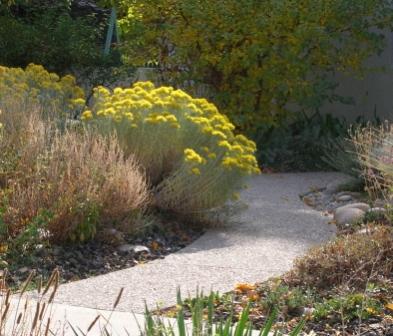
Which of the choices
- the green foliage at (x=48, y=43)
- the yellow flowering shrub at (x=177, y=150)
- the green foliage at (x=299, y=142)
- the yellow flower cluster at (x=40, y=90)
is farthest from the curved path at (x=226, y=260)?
the green foliage at (x=48, y=43)

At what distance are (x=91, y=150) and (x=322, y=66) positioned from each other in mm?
6665

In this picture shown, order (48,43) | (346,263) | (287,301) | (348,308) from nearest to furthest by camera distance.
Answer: (348,308) → (287,301) → (346,263) → (48,43)

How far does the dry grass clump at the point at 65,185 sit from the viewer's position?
769 centimetres

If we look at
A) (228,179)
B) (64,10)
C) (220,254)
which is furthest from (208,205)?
(64,10)

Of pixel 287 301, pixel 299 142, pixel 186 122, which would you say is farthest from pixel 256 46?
pixel 287 301

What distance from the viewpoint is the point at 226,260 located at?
7.80 metres

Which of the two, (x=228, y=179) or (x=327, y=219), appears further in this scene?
(x=327, y=219)

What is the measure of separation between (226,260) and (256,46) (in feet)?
20.0

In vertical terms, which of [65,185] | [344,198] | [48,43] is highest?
[48,43]

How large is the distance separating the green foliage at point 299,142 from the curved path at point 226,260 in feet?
7.83

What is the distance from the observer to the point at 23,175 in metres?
8.03

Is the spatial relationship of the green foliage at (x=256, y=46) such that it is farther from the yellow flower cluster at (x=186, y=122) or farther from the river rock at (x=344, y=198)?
the yellow flower cluster at (x=186, y=122)

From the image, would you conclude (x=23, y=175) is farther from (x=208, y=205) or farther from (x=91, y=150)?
(x=208, y=205)

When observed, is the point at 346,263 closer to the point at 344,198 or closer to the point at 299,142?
the point at 344,198
